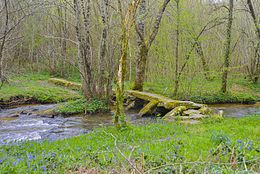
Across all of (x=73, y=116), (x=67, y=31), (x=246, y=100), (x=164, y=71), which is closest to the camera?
(x=73, y=116)

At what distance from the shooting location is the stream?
33.1 feet

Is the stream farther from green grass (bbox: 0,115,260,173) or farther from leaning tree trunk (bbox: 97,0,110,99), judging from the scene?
green grass (bbox: 0,115,260,173)

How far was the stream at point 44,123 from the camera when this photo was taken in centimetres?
1009

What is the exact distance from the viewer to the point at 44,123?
1234cm

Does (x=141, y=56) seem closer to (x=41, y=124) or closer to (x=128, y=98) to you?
(x=128, y=98)

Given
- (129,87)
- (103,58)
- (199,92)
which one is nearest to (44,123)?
(103,58)

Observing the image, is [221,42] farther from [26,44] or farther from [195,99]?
[26,44]

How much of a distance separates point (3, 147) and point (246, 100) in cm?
1592

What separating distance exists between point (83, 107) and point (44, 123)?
2.84 metres

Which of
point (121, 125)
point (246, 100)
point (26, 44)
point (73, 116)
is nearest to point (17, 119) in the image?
point (73, 116)

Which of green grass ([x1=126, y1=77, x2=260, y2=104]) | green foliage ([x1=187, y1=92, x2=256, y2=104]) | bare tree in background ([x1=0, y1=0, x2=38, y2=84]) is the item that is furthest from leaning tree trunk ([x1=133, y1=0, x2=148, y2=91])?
bare tree in background ([x1=0, y1=0, x2=38, y2=84])

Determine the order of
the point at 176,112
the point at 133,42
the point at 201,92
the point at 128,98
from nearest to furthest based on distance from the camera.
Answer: the point at 176,112 → the point at 128,98 → the point at 201,92 → the point at 133,42

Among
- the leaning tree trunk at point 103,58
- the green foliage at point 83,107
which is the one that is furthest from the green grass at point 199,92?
the green foliage at point 83,107

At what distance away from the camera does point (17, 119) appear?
42.9 ft
